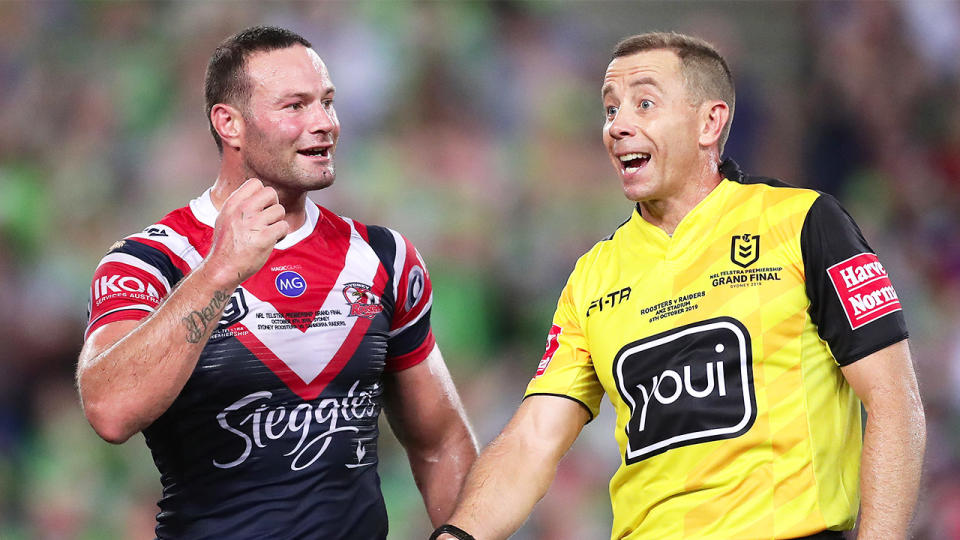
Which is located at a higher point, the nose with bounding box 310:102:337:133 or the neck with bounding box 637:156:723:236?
the nose with bounding box 310:102:337:133

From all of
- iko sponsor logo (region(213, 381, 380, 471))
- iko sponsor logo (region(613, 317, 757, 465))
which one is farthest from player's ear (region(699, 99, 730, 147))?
iko sponsor logo (region(213, 381, 380, 471))

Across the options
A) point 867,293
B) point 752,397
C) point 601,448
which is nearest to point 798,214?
point 867,293

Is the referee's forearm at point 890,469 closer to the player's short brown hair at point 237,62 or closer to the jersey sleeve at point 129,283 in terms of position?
the jersey sleeve at point 129,283

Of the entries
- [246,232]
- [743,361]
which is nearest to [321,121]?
[246,232]

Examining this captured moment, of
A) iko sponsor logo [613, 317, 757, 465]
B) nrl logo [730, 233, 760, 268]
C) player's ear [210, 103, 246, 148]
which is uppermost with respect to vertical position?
player's ear [210, 103, 246, 148]

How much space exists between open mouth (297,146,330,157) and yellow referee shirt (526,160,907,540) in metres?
1.12

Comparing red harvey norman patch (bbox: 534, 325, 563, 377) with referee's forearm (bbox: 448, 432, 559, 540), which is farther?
red harvey norman patch (bbox: 534, 325, 563, 377)

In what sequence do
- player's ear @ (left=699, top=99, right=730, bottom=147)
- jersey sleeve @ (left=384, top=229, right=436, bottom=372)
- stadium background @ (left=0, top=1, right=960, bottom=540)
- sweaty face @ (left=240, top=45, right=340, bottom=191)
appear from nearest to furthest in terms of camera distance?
player's ear @ (left=699, top=99, right=730, bottom=147) → sweaty face @ (left=240, top=45, right=340, bottom=191) → jersey sleeve @ (left=384, top=229, right=436, bottom=372) → stadium background @ (left=0, top=1, right=960, bottom=540)

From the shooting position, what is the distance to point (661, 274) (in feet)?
12.3

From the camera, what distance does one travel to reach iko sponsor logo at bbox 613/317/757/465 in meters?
3.48

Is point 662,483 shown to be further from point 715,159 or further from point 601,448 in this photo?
point 601,448

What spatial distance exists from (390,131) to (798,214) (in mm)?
5474

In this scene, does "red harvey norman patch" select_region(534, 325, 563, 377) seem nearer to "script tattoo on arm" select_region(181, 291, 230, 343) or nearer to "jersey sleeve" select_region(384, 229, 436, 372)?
"jersey sleeve" select_region(384, 229, 436, 372)

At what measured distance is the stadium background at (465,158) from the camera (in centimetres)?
770
